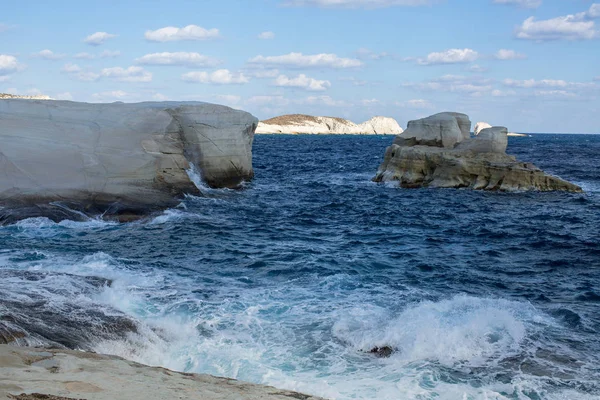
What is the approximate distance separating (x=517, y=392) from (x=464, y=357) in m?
1.62

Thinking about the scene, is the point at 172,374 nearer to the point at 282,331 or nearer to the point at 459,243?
the point at 282,331

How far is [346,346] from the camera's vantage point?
11680 millimetres

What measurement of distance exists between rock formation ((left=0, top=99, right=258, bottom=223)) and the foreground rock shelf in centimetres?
1562

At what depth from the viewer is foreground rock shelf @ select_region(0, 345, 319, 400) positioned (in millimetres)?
6961

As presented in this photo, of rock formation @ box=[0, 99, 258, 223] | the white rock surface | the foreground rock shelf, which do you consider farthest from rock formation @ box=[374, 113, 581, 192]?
the foreground rock shelf

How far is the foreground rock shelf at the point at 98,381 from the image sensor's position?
6.96 m

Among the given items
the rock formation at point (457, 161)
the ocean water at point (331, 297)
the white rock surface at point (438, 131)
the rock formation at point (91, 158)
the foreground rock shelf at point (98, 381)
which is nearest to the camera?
the foreground rock shelf at point (98, 381)

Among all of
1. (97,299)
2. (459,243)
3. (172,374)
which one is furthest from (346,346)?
(459,243)

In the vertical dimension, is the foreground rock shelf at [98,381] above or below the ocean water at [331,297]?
above

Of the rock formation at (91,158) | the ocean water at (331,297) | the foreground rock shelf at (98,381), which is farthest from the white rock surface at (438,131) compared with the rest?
the foreground rock shelf at (98,381)

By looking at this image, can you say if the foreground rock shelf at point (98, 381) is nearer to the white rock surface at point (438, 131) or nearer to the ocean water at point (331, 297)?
the ocean water at point (331, 297)

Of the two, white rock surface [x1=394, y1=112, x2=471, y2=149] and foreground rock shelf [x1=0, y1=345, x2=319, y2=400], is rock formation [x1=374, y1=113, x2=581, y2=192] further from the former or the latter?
foreground rock shelf [x1=0, y1=345, x2=319, y2=400]

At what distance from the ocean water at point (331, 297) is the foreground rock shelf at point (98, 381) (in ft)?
5.37

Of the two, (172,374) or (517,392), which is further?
(517,392)
